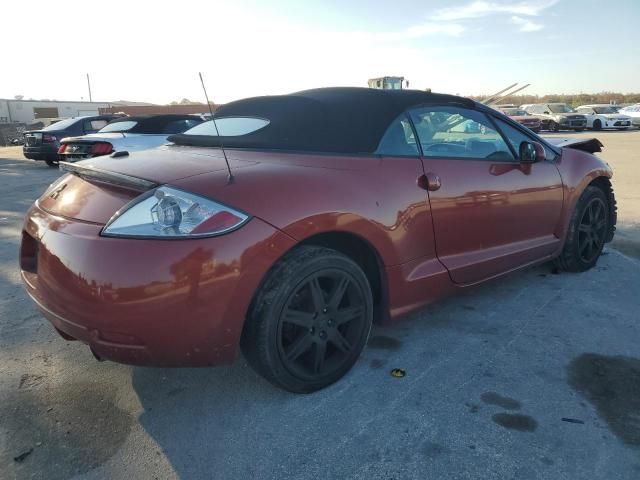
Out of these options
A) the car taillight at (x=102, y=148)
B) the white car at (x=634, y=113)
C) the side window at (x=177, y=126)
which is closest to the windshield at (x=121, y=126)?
the side window at (x=177, y=126)

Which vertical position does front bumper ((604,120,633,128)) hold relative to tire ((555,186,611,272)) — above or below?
below

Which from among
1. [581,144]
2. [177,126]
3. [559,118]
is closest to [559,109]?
[559,118]

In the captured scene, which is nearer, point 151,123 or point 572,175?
point 572,175

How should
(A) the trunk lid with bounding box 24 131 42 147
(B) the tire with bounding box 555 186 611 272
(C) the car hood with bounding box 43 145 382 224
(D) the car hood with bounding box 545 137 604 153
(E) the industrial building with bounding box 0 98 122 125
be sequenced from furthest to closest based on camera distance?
(E) the industrial building with bounding box 0 98 122 125, (A) the trunk lid with bounding box 24 131 42 147, (D) the car hood with bounding box 545 137 604 153, (B) the tire with bounding box 555 186 611 272, (C) the car hood with bounding box 43 145 382 224

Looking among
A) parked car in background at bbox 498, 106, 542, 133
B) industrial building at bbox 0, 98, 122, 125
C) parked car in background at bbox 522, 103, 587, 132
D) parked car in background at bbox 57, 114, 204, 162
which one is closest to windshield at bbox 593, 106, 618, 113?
parked car in background at bbox 522, 103, 587, 132

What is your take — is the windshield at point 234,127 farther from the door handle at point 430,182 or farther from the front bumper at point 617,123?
the front bumper at point 617,123

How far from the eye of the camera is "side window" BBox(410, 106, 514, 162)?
10.3ft

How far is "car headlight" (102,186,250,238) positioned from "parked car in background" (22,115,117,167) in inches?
500

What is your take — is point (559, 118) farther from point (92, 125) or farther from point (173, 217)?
point (173, 217)

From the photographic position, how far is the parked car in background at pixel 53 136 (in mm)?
13285

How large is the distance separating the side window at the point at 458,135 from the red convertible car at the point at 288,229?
1 cm

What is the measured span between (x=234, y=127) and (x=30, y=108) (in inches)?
2558

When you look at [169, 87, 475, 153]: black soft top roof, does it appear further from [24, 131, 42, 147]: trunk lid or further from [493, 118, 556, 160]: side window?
[24, 131, 42, 147]: trunk lid

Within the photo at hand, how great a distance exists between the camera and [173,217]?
213cm
